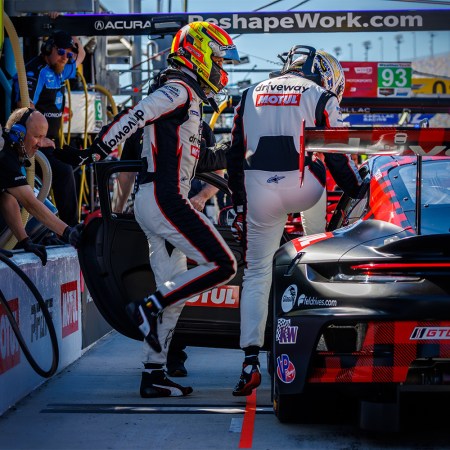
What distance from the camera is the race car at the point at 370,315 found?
459 centimetres

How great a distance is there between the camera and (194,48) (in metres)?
6.54

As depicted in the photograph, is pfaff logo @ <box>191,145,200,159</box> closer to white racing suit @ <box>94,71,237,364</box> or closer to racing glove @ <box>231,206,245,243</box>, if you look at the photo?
white racing suit @ <box>94,71,237,364</box>

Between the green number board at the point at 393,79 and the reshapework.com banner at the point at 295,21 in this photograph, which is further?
the green number board at the point at 393,79

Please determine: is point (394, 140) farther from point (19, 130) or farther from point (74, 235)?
point (19, 130)

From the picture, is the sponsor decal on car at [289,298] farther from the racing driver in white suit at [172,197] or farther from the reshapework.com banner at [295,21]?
the reshapework.com banner at [295,21]

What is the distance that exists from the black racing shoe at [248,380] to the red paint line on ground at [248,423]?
2.9 inches

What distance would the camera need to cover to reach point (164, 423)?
552 centimetres

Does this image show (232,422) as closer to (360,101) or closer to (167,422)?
(167,422)

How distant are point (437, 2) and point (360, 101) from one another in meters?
2.72

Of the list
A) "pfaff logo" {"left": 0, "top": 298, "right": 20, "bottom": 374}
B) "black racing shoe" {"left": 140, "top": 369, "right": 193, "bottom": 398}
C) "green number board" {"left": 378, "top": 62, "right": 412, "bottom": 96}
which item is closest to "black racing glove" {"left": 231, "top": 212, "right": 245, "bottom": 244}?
"black racing shoe" {"left": 140, "top": 369, "right": 193, "bottom": 398}

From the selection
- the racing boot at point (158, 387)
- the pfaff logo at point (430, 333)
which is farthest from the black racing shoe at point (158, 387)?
the pfaff logo at point (430, 333)

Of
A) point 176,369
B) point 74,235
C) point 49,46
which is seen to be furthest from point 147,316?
point 49,46

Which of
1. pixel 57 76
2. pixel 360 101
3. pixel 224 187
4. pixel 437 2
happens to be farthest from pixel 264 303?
pixel 360 101

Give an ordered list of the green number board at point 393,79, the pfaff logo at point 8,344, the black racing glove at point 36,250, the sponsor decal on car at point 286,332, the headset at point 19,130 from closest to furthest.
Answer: the sponsor decal on car at point 286,332
the pfaff logo at point 8,344
the black racing glove at point 36,250
the headset at point 19,130
the green number board at point 393,79
